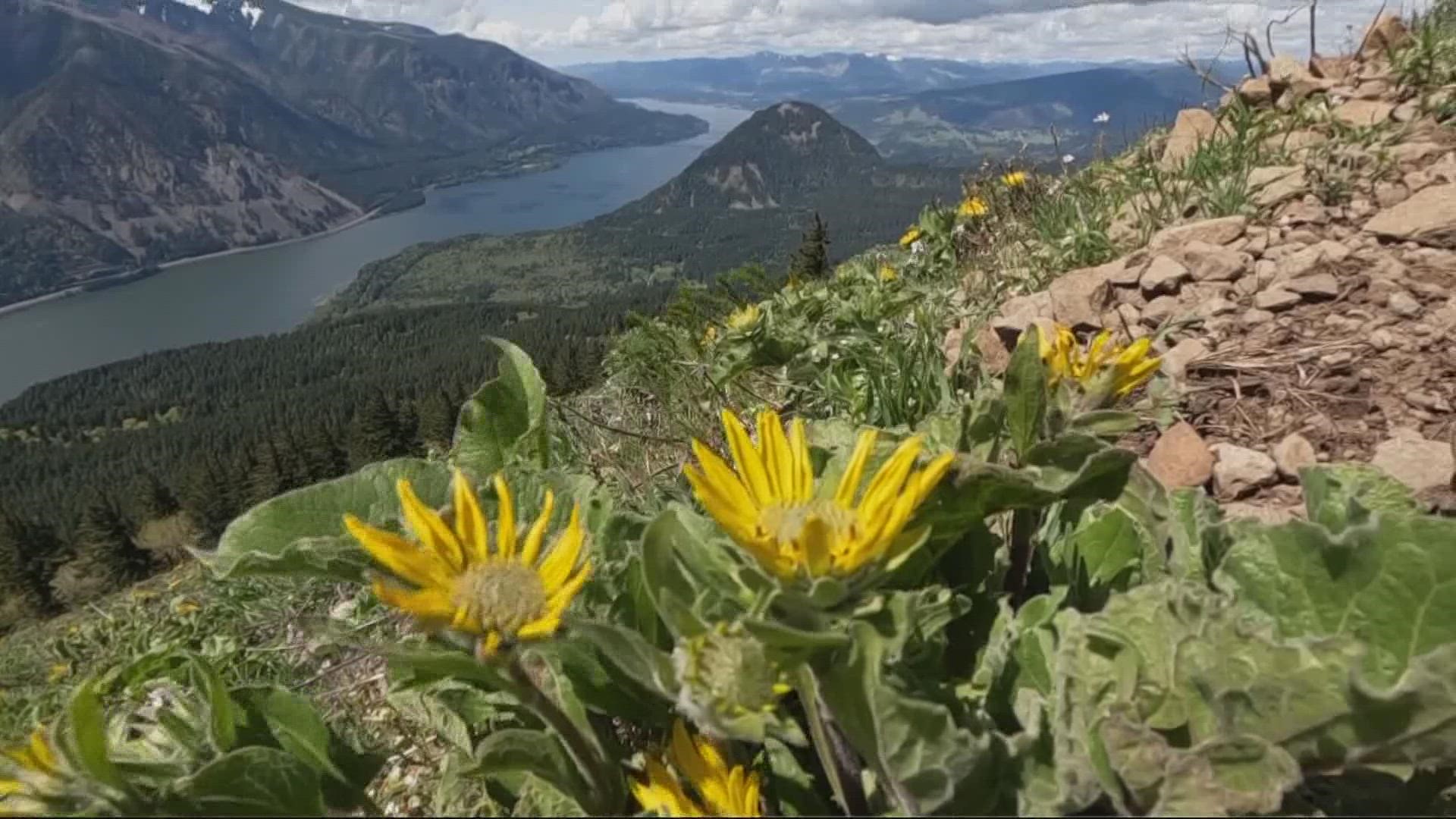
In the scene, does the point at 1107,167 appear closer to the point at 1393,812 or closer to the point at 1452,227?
the point at 1452,227

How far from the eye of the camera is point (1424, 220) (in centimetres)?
353

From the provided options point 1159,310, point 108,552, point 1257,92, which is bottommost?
point 108,552

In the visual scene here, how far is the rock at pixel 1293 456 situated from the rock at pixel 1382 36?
4.20 metres

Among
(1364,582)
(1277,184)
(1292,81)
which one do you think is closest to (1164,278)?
(1277,184)

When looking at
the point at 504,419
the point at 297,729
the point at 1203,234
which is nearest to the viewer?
the point at 297,729

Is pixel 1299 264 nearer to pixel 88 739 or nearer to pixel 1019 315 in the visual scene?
pixel 1019 315

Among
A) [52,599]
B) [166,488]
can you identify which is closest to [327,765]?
[52,599]

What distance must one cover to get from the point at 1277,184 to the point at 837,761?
3.99 meters

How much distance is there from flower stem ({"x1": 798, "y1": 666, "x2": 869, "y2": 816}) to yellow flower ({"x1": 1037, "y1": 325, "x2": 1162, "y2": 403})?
0.83m

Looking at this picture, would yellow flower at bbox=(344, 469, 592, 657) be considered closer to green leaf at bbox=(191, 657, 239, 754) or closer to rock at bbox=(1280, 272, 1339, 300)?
green leaf at bbox=(191, 657, 239, 754)

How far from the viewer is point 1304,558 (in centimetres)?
147

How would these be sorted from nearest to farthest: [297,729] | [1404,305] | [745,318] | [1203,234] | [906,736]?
1. [906,736]
2. [297,729]
3. [1404,305]
4. [1203,234]
5. [745,318]

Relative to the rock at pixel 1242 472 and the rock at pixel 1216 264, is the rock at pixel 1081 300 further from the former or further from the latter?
the rock at pixel 1242 472

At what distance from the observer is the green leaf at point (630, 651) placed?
1275mm
